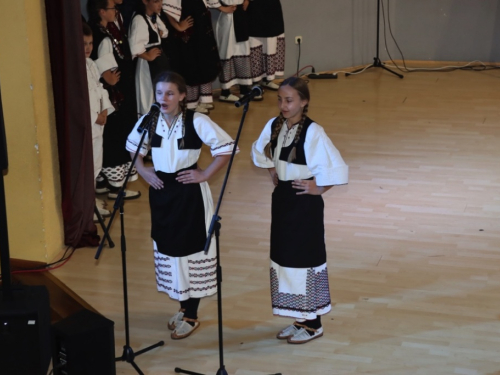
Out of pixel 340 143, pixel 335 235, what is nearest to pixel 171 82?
pixel 335 235

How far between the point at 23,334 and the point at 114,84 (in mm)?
2681

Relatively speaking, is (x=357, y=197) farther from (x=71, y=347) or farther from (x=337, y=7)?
(x=337, y=7)

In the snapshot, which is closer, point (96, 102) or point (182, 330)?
point (182, 330)

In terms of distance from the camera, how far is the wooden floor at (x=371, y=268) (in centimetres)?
378

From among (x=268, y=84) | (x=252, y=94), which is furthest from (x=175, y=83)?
(x=268, y=84)

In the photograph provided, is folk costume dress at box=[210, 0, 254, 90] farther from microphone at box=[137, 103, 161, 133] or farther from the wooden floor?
microphone at box=[137, 103, 161, 133]

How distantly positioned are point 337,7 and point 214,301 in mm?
→ 5680

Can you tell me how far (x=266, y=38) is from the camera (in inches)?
316

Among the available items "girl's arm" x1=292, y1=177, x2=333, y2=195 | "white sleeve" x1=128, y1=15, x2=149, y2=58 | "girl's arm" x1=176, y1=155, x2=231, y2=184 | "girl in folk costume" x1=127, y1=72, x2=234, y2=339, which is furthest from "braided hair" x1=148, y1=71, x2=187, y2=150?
"white sleeve" x1=128, y1=15, x2=149, y2=58

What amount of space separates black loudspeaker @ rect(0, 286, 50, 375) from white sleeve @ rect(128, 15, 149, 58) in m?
3.00

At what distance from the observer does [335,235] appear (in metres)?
5.09

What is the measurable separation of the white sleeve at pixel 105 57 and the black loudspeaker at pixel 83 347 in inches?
98.8

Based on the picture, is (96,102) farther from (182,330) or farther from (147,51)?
(182,330)

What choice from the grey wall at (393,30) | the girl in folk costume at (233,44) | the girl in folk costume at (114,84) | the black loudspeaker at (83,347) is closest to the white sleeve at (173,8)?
the girl in folk costume at (233,44)
